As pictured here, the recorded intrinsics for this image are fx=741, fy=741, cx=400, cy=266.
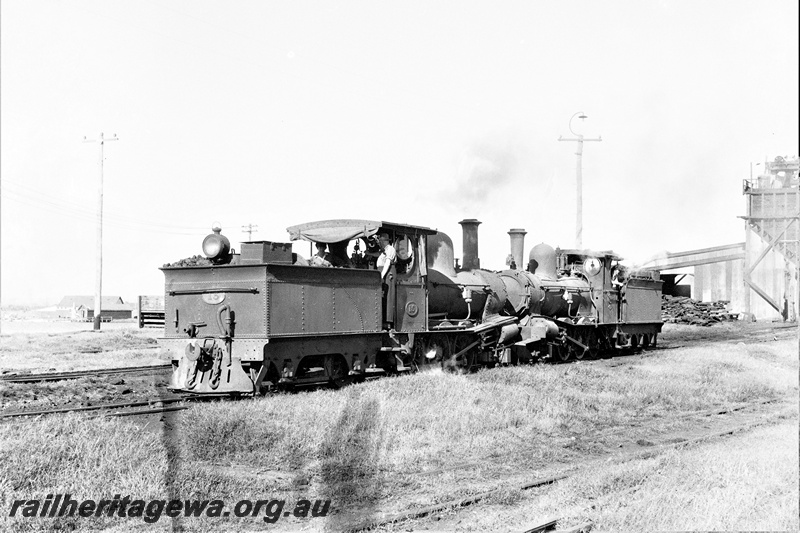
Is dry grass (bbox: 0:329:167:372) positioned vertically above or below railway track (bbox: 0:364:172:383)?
below

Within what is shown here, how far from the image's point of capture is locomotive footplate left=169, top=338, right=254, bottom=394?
40.3ft

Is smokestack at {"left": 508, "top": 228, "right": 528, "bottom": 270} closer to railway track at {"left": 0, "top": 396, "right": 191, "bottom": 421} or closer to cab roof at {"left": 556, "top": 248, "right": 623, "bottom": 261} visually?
cab roof at {"left": 556, "top": 248, "right": 623, "bottom": 261}

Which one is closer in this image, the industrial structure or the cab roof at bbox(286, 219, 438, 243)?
the cab roof at bbox(286, 219, 438, 243)

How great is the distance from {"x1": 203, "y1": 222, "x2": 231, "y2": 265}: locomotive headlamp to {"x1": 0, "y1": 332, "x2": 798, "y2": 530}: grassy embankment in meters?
2.91

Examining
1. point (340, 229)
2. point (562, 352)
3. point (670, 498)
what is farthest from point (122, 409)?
point (562, 352)

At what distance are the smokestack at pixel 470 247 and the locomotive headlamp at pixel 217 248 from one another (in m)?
7.05

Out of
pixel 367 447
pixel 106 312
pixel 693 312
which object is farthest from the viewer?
pixel 106 312

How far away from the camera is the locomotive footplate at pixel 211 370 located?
12273 mm

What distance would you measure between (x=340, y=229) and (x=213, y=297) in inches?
114

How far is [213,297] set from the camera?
1264 centimetres

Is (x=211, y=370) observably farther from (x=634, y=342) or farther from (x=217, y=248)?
(x=634, y=342)

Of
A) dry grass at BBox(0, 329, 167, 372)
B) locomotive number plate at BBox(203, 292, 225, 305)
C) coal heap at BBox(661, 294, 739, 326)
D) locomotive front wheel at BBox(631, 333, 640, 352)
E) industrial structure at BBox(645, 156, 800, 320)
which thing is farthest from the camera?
industrial structure at BBox(645, 156, 800, 320)

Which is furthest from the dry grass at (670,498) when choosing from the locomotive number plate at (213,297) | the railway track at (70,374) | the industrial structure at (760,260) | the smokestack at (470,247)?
the industrial structure at (760,260)

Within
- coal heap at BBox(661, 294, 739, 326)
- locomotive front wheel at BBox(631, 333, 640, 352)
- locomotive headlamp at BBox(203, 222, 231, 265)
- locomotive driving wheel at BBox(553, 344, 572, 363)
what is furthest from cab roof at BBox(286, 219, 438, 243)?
coal heap at BBox(661, 294, 739, 326)
